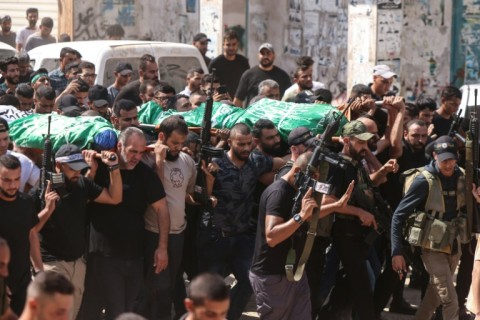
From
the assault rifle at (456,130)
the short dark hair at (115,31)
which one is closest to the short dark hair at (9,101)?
the assault rifle at (456,130)

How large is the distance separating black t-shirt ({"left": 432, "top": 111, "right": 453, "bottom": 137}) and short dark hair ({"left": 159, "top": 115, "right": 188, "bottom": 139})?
3777 mm

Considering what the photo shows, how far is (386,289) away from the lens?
11211 millimetres

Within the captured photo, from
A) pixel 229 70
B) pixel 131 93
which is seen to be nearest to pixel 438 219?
pixel 131 93

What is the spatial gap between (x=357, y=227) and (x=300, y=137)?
89 centimetres

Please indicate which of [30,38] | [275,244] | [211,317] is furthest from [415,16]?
[211,317]

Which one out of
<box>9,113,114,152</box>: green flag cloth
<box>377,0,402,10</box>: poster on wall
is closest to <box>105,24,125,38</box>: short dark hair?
<box>377,0,402,10</box>: poster on wall

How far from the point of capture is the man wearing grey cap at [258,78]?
1524 cm

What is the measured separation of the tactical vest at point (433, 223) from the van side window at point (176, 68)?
5.86m

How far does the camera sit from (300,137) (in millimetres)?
10273

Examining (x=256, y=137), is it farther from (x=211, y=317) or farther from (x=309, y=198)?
(x=211, y=317)

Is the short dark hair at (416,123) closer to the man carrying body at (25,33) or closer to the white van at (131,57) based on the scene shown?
the white van at (131,57)

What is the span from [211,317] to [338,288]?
4229 millimetres

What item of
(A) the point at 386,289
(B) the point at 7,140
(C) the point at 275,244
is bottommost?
(A) the point at 386,289

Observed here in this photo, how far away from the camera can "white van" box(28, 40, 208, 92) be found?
50.7 feet
